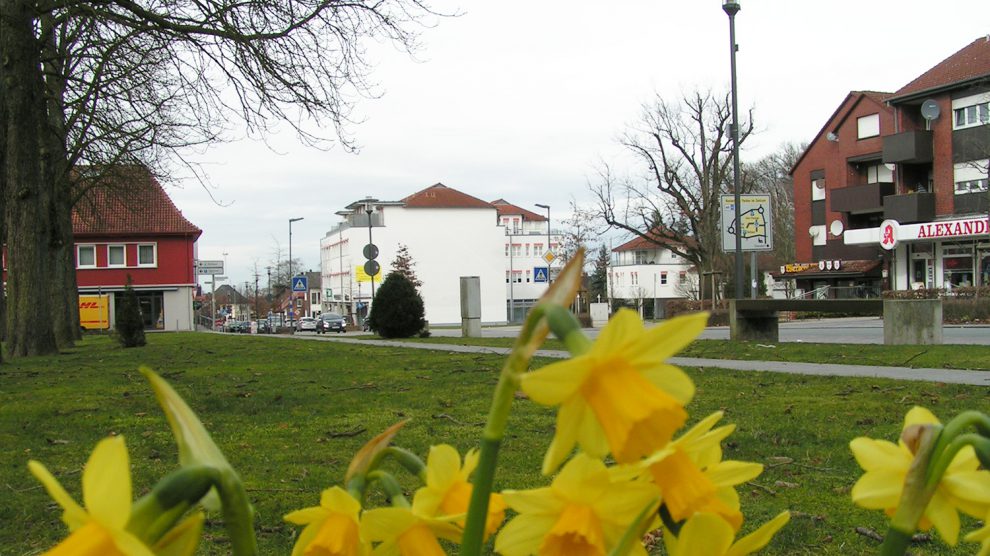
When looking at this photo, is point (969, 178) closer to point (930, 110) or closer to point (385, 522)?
point (930, 110)

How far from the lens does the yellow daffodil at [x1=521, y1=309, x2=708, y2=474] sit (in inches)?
17.9

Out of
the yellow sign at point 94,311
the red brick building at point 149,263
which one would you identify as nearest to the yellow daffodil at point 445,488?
the yellow sign at point 94,311

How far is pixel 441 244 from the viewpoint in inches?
3172

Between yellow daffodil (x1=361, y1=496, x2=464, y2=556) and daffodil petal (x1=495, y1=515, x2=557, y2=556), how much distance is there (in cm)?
6

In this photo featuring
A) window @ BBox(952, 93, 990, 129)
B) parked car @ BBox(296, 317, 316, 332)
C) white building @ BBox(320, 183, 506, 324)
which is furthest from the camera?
white building @ BBox(320, 183, 506, 324)

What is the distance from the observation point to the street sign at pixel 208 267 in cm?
5247

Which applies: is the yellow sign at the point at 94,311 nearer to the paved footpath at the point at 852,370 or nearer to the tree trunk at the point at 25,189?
the tree trunk at the point at 25,189

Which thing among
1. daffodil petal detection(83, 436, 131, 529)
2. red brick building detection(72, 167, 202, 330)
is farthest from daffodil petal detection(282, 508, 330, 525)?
red brick building detection(72, 167, 202, 330)

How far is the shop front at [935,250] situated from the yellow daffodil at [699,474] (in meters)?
39.0

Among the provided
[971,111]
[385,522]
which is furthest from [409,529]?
[971,111]

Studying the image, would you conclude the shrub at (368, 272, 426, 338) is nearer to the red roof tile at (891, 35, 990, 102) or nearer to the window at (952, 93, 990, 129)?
the window at (952, 93, 990, 129)

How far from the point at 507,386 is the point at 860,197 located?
46.1 meters

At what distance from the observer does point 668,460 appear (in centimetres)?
54

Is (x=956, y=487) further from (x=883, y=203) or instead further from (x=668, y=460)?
(x=883, y=203)
